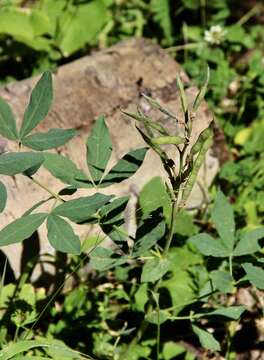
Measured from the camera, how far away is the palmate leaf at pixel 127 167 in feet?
5.70

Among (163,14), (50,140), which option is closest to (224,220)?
(50,140)

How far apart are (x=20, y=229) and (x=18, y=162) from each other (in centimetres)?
18

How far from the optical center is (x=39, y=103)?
5.49 ft

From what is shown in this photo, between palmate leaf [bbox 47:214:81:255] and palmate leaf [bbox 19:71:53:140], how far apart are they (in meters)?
0.28

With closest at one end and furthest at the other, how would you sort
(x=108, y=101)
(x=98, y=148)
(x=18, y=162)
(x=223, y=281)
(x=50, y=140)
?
(x=18, y=162) → (x=50, y=140) → (x=98, y=148) → (x=223, y=281) → (x=108, y=101)

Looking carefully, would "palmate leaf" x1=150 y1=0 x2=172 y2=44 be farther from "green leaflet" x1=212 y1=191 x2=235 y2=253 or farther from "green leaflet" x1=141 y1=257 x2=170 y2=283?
"green leaflet" x1=141 y1=257 x2=170 y2=283

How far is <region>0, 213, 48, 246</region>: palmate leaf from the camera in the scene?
5.06 ft

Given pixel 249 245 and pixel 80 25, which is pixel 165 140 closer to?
pixel 249 245

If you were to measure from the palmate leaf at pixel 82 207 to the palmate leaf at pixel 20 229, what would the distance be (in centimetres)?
6

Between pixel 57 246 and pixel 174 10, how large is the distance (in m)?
2.77

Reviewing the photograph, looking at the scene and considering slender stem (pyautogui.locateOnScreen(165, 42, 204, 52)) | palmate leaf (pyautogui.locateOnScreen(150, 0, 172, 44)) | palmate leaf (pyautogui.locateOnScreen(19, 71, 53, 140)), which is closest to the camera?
palmate leaf (pyautogui.locateOnScreen(19, 71, 53, 140))

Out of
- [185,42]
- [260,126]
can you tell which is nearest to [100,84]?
[260,126]

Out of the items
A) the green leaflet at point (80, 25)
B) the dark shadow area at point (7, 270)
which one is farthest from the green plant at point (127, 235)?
the green leaflet at point (80, 25)

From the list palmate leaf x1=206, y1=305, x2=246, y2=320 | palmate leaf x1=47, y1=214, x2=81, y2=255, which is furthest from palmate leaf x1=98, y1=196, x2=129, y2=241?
palmate leaf x1=206, y1=305, x2=246, y2=320
